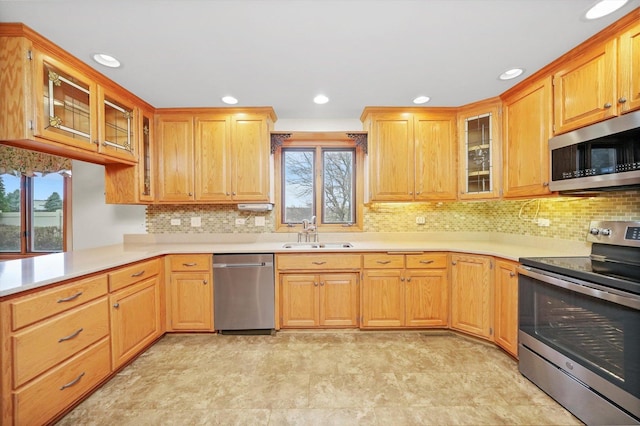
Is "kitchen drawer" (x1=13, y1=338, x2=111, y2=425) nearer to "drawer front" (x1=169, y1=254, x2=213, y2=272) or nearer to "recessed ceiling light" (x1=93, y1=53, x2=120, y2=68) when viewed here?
"drawer front" (x1=169, y1=254, x2=213, y2=272)

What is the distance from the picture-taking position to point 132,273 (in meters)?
2.10

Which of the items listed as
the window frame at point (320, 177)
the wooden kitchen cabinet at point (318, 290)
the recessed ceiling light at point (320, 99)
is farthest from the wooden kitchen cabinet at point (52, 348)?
the recessed ceiling light at point (320, 99)

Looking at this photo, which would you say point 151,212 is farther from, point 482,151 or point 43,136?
point 482,151

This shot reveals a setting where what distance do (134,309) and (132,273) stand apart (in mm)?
297

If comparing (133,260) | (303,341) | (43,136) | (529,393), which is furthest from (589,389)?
(43,136)

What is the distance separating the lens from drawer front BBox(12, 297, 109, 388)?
4.34ft

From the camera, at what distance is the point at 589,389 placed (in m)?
1.45

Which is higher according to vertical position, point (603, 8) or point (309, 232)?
point (603, 8)

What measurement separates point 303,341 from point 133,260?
5.28ft

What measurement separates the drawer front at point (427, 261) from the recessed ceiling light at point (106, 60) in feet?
9.49

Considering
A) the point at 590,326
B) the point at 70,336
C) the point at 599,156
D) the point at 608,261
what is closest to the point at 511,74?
the point at 599,156

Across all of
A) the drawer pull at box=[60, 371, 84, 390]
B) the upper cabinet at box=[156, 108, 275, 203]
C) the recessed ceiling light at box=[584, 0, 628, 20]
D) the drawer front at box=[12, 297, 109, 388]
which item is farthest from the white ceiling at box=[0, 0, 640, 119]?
the drawer pull at box=[60, 371, 84, 390]

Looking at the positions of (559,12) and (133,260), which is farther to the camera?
(133,260)

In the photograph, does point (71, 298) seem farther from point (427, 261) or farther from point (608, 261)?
point (608, 261)
